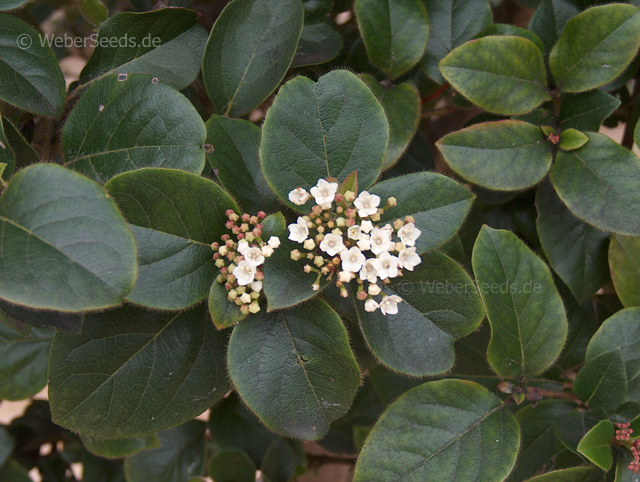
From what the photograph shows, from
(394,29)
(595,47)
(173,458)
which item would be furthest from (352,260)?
(173,458)

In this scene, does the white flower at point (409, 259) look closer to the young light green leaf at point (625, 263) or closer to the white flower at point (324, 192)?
the white flower at point (324, 192)

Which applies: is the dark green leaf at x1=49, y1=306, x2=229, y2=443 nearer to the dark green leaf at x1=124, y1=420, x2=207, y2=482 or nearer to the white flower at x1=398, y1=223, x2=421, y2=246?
the white flower at x1=398, y1=223, x2=421, y2=246

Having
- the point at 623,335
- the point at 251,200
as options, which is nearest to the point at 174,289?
the point at 251,200

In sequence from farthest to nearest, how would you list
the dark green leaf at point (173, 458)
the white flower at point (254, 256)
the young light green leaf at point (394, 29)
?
the dark green leaf at point (173, 458) → the young light green leaf at point (394, 29) → the white flower at point (254, 256)

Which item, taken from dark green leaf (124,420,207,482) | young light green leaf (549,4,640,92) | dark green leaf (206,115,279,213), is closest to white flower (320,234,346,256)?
dark green leaf (206,115,279,213)

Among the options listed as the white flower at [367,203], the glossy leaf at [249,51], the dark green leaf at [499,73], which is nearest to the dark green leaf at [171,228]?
the white flower at [367,203]

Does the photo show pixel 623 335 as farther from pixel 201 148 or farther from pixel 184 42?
pixel 184 42
